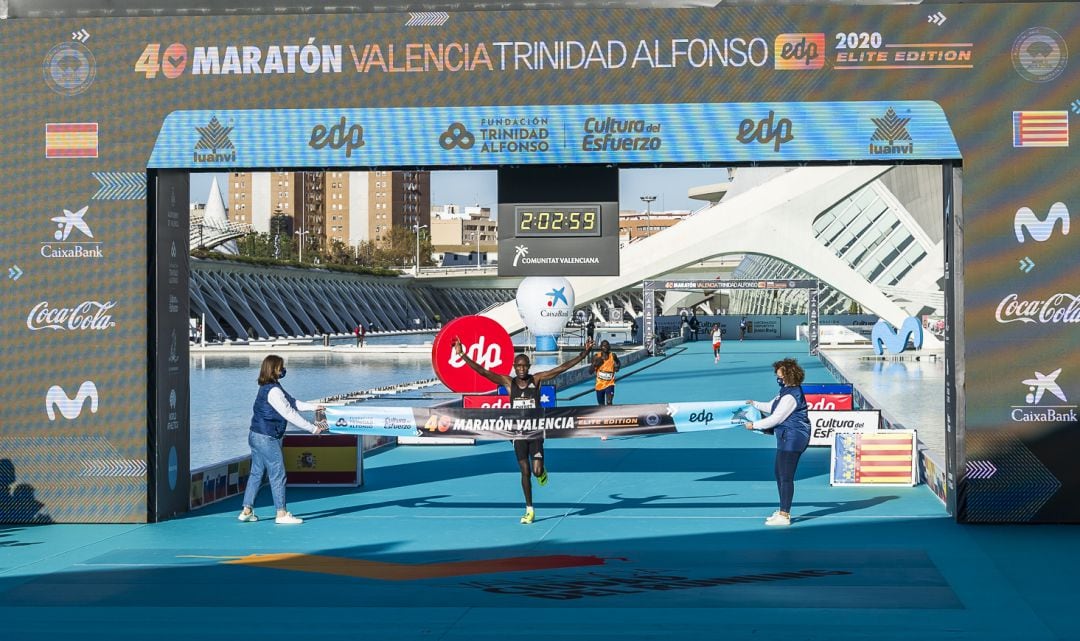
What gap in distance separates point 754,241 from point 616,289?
7.04 metres

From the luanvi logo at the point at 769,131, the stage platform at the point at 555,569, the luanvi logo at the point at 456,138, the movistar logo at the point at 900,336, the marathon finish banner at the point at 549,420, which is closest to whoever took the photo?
the stage platform at the point at 555,569

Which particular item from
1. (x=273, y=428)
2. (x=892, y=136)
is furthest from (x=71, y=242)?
(x=892, y=136)

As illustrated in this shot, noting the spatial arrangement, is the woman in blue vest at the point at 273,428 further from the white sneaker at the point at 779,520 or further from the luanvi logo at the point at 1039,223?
the luanvi logo at the point at 1039,223

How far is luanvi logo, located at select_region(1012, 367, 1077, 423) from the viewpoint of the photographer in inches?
488

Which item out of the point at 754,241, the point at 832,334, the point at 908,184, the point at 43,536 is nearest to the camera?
the point at 43,536

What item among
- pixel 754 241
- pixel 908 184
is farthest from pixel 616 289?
pixel 908 184

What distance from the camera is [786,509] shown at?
40.7ft

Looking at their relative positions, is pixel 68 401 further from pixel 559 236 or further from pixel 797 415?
pixel 797 415

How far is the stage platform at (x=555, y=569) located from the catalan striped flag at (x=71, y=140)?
3.92 meters

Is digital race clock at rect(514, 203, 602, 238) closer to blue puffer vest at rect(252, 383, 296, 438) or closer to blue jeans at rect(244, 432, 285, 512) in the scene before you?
blue puffer vest at rect(252, 383, 296, 438)

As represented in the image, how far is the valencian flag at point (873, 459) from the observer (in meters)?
15.4

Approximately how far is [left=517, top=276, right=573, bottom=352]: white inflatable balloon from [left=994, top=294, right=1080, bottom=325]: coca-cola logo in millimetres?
36080

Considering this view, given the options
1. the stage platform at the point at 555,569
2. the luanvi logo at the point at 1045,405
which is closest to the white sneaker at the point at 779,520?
the stage platform at the point at 555,569

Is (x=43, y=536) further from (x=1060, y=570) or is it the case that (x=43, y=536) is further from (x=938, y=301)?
(x=938, y=301)
